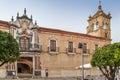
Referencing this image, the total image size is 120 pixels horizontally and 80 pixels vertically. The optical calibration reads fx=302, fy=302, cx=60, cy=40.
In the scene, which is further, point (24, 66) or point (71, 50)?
point (71, 50)

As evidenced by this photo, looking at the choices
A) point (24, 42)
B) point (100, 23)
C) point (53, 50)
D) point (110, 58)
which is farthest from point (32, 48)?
point (110, 58)

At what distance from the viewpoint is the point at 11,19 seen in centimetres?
3719

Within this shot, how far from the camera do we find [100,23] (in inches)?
1900

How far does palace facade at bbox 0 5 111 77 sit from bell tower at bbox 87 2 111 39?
5.05 m

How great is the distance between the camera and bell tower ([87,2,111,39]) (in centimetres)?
4841

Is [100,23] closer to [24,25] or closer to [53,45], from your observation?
[53,45]

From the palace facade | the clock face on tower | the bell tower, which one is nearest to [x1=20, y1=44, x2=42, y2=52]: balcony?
the palace facade

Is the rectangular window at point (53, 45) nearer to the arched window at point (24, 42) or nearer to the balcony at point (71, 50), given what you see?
the balcony at point (71, 50)

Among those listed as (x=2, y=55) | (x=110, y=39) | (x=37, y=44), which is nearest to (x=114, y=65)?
(x=2, y=55)

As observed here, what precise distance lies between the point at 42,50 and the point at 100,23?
43.6 ft

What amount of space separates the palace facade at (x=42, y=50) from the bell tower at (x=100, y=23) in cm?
505

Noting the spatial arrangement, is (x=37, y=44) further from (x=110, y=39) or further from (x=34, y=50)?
(x=110, y=39)

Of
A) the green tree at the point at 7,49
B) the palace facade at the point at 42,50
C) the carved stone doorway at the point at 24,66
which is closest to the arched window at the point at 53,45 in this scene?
the palace facade at the point at 42,50

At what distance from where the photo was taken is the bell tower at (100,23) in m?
48.4
